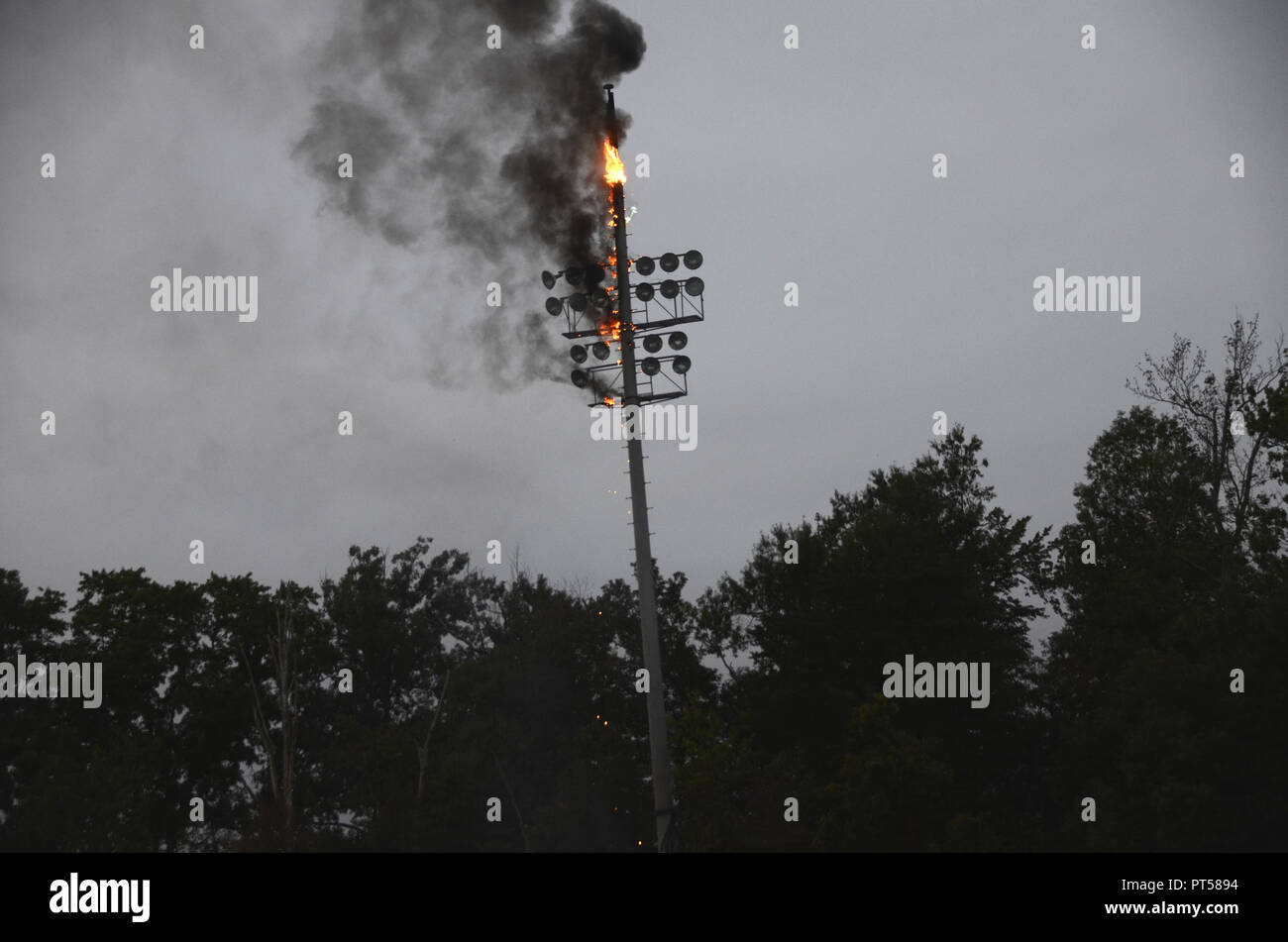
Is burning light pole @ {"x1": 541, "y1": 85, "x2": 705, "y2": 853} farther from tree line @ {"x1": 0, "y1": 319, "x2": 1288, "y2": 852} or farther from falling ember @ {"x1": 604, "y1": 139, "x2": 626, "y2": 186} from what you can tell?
tree line @ {"x1": 0, "y1": 319, "x2": 1288, "y2": 852}

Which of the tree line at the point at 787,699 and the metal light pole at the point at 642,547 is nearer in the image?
the metal light pole at the point at 642,547

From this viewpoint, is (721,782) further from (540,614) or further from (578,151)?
(578,151)

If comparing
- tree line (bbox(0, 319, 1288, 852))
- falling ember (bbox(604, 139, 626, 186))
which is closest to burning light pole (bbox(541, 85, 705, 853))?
falling ember (bbox(604, 139, 626, 186))

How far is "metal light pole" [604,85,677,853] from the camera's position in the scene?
20.6 meters

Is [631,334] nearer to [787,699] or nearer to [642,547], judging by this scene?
[642,547]

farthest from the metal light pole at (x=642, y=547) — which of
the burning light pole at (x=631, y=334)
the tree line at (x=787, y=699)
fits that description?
the tree line at (x=787, y=699)

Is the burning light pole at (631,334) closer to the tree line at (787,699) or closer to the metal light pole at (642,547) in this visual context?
the metal light pole at (642,547)

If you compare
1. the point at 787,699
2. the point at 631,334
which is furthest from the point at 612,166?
the point at 787,699

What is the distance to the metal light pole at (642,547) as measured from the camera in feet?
67.5

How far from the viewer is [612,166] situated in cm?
2280

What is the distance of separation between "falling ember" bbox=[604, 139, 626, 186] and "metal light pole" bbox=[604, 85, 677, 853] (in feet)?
0.31

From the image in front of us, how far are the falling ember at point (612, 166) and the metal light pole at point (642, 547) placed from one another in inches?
3.7

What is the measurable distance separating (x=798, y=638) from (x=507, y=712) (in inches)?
700

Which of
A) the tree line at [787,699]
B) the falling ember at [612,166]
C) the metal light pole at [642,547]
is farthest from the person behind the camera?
the tree line at [787,699]
